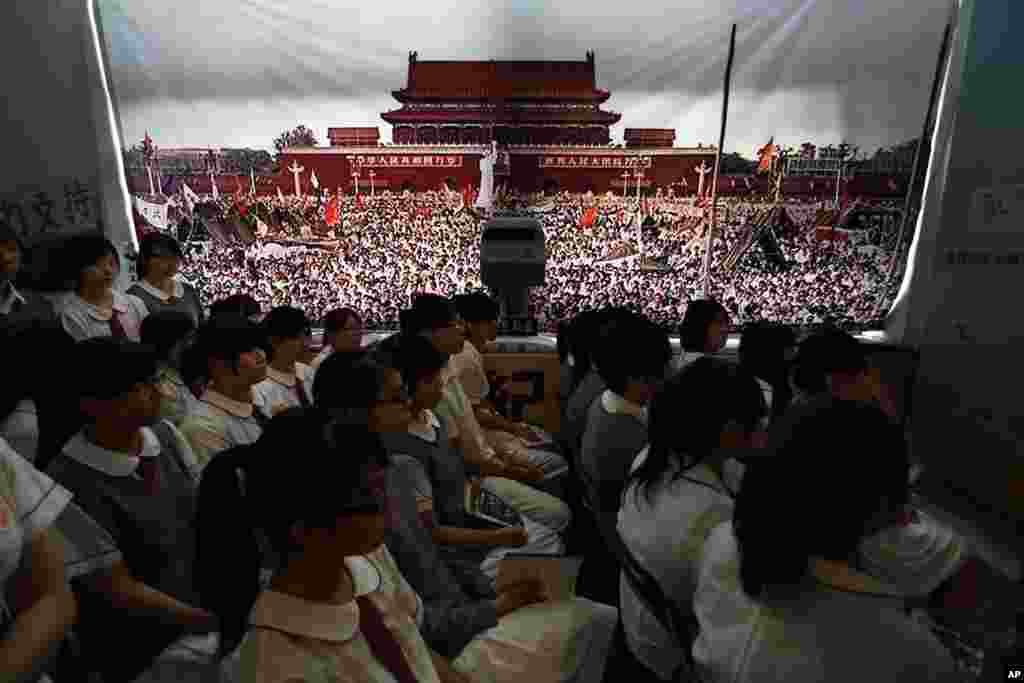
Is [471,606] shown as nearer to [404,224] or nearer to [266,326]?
[266,326]

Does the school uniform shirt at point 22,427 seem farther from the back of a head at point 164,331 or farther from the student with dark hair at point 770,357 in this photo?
the student with dark hair at point 770,357

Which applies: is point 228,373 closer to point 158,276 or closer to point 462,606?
point 462,606

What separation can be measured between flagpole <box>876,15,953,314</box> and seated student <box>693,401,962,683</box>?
3.47 metres

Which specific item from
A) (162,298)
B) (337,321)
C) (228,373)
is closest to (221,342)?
(228,373)

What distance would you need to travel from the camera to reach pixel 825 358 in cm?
211

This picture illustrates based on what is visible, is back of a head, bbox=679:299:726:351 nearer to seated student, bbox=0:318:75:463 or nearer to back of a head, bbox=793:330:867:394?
back of a head, bbox=793:330:867:394

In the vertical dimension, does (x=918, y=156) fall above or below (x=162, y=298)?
above

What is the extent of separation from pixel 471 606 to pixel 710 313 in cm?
169

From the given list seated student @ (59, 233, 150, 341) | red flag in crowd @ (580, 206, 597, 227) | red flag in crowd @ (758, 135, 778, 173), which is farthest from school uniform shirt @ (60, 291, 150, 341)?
red flag in crowd @ (758, 135, 778, 173)

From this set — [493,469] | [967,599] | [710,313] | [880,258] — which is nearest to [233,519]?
[967,599]

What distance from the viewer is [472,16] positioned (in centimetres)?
379

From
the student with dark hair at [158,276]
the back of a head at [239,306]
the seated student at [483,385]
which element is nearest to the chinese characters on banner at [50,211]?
the student with dark hair at [158,276]

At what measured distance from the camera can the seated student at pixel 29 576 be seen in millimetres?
948

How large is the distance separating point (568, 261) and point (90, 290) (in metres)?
2.52
